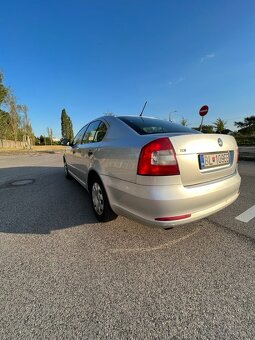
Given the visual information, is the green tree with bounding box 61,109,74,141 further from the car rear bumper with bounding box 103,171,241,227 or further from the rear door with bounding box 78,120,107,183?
the car rear bumper with bounding box 103,171,241,227

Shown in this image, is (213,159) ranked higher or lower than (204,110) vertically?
lower

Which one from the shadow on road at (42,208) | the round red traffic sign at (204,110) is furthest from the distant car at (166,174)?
the round red traffic sign at (204,110)

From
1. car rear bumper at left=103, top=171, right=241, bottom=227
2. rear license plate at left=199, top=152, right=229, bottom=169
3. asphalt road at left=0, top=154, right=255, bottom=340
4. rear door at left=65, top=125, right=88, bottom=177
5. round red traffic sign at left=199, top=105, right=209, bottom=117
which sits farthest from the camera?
round red traffic sign at left=199, top=105, right=209, bottom=117

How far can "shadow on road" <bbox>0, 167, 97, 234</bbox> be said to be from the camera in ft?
10.2

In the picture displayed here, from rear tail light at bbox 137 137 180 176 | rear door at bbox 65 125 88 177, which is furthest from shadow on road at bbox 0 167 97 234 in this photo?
rear tail light at bbox 137 137 180 176

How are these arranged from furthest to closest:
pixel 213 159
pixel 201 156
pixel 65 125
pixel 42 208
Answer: pixel 65 125
pixel 42 208
pixel 213 159
pixel 201 156

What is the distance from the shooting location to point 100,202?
3037mm

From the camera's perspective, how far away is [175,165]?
1.99 m

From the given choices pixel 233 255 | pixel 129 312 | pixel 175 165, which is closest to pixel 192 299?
pixel 129 312

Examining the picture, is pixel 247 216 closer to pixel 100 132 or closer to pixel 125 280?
pixel 125 280

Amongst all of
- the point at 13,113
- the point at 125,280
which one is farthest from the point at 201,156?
the point at 13,113

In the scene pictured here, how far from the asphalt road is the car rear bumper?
474mm

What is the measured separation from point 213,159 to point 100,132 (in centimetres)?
175

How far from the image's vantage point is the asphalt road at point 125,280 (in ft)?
4.84
